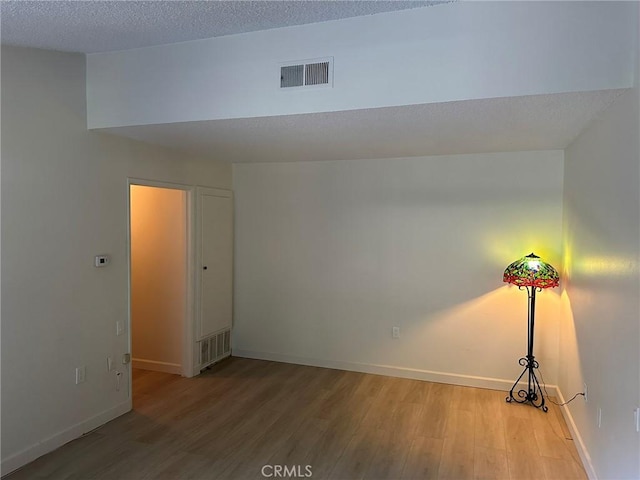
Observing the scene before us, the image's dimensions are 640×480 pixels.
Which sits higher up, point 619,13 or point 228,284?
point 619,13

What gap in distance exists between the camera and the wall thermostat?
11.0 ft

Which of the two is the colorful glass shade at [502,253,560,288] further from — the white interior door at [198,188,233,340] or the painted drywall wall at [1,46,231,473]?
the painted drywall wall at [1,46,231,473]

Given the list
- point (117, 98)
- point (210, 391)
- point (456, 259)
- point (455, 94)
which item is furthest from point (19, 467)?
point (456, 259)

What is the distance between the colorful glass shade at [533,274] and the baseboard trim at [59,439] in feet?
11.6

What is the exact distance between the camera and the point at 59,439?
309 centimetres

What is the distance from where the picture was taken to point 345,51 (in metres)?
2.49

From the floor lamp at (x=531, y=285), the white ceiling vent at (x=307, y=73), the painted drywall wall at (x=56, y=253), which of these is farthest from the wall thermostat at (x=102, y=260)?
the floor lamp at (x=531, y=285)

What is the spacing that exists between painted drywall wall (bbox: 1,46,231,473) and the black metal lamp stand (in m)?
3.55

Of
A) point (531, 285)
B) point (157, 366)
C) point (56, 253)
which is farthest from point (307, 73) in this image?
point (157, 366)

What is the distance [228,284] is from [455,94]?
356cm

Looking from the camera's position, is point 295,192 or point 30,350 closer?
point 30,350

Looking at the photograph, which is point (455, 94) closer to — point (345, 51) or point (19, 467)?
point (345, 51)

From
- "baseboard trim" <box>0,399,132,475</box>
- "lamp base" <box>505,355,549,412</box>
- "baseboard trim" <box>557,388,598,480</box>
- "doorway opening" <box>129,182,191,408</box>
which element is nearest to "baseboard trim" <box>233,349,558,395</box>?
"lamp base" <box>505,355,549,412</box>

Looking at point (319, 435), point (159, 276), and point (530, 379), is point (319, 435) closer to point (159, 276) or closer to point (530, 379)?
point (530, 379)
